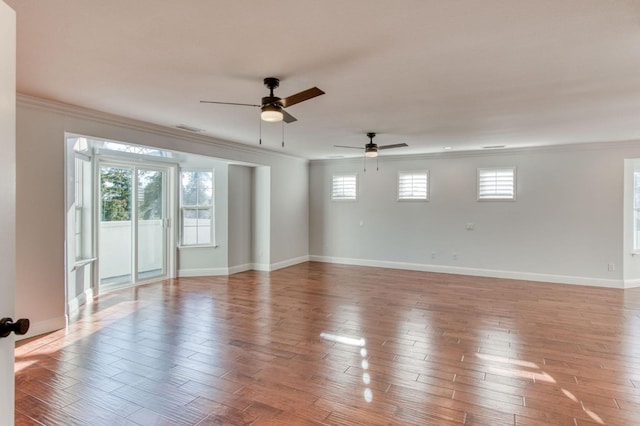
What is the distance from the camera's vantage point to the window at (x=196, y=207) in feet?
22.6

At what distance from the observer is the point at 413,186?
7.77 m

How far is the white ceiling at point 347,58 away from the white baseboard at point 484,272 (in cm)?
304

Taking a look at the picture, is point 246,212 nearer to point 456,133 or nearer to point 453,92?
point 456,133

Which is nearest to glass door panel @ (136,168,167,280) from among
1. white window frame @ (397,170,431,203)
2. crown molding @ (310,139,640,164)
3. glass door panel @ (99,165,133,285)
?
glass door panel @ (99,165,133,285)

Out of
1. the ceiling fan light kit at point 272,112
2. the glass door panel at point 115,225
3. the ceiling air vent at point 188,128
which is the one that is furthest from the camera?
the glass door panel at point 115,225

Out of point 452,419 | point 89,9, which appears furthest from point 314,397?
point 89,9

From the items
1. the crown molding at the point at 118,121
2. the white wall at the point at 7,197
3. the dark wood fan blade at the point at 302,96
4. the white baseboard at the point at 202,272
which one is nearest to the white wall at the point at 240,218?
the white baseboard at the point at 202,272

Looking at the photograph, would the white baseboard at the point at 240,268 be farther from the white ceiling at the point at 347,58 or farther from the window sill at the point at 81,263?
the white ceiling at the point at 347,58

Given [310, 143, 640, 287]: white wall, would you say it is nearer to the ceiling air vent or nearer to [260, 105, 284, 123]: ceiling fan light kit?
the ceiling air vent

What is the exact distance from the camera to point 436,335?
3.88m

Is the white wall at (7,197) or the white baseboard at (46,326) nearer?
the white wall at (7,197)

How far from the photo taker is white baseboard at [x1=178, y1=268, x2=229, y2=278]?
692 centimetres

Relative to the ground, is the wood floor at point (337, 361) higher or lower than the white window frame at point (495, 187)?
lower

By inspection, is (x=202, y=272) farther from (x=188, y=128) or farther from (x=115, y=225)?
(x=188, y=128)
